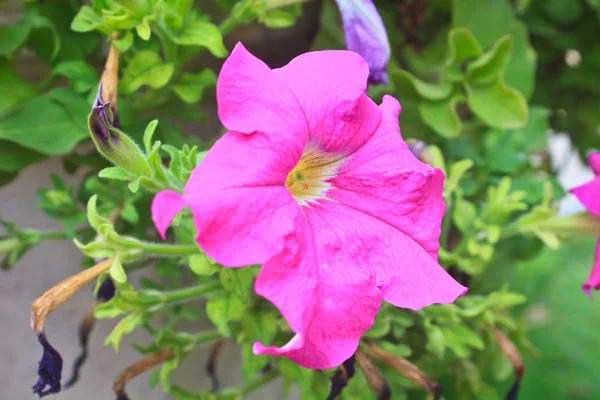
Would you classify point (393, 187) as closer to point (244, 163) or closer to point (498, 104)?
point (244, 163)

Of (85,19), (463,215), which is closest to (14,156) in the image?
(85,19)

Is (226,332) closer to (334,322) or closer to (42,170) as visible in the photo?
(334,322)

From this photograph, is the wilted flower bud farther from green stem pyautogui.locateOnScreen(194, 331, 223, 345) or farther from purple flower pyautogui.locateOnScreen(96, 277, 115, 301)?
green stem pyautogui.locateOnScreen(194, 331, 223, 345)

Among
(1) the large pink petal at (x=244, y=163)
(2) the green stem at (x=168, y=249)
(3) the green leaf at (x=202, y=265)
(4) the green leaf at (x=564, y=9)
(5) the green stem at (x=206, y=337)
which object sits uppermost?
(1) the large pink petal at (x=244, y=163)

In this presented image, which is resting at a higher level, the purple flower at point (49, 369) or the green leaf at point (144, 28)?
the green leaf at point (144, 28)

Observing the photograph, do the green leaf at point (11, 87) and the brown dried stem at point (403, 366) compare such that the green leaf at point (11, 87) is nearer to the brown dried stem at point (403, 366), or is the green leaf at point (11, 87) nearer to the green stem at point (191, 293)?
the green stem at point (191, 293)

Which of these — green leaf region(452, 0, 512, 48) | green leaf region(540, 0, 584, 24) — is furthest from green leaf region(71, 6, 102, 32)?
green leaf region(540, 0, 584, 24)

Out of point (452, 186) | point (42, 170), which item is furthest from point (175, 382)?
point (452, 186)

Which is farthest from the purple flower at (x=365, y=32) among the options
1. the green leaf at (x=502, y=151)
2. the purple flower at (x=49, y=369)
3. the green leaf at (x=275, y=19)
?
the purple flower at (x=49, y=369)
